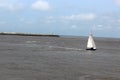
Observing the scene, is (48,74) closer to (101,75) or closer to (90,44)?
(101,75)

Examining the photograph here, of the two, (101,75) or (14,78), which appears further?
(101,75)

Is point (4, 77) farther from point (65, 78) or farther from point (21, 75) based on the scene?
point (65, 78)

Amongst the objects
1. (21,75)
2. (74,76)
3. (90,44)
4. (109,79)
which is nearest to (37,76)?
(21,75)

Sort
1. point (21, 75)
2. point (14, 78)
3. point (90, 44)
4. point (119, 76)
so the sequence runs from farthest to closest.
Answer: point (90, 44), point (119, 76), point (21, 75), point (14, 78)

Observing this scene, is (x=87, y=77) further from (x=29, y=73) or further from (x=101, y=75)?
(x=29, y=73)

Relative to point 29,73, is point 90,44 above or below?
above

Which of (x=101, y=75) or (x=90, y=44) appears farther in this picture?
(x=90, y=44)

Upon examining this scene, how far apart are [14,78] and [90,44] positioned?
51.6 m

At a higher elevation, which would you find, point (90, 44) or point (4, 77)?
point (90, 44)

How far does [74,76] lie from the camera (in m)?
35.1

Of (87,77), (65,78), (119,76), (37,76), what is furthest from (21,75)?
(119,76)

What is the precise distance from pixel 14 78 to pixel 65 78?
4940 mm

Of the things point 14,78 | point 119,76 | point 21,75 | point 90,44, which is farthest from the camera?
point 90,44

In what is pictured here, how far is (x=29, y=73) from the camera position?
35656 millimetres
